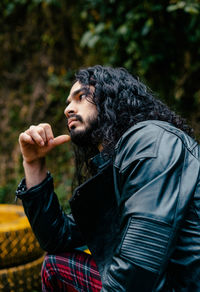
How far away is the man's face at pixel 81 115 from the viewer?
1860mm

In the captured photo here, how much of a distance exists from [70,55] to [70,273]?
3.94 metres

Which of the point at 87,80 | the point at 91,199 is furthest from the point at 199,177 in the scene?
the point at 87,80

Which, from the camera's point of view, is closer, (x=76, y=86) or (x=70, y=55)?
(x=76, y=86)

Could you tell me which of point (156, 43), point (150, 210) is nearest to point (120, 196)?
point (150, 210)

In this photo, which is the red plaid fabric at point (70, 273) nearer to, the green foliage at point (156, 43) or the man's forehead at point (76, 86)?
the man's forehead at point (76, 86)

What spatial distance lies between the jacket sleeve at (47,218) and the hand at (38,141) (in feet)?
0.58

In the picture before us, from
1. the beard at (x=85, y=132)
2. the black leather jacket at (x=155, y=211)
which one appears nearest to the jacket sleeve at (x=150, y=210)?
the black leather jacket at (x=155, y=211)

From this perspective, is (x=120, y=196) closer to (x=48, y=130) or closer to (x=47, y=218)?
(x=48, y=130)

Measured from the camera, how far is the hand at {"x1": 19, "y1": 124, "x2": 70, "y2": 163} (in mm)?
1720

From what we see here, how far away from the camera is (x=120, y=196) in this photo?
1.49 meters

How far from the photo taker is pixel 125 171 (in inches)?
53.8

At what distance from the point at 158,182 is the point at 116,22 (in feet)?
11.1

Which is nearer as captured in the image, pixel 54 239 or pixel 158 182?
pixel 158 182

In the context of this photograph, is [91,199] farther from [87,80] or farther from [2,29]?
[2,29]
